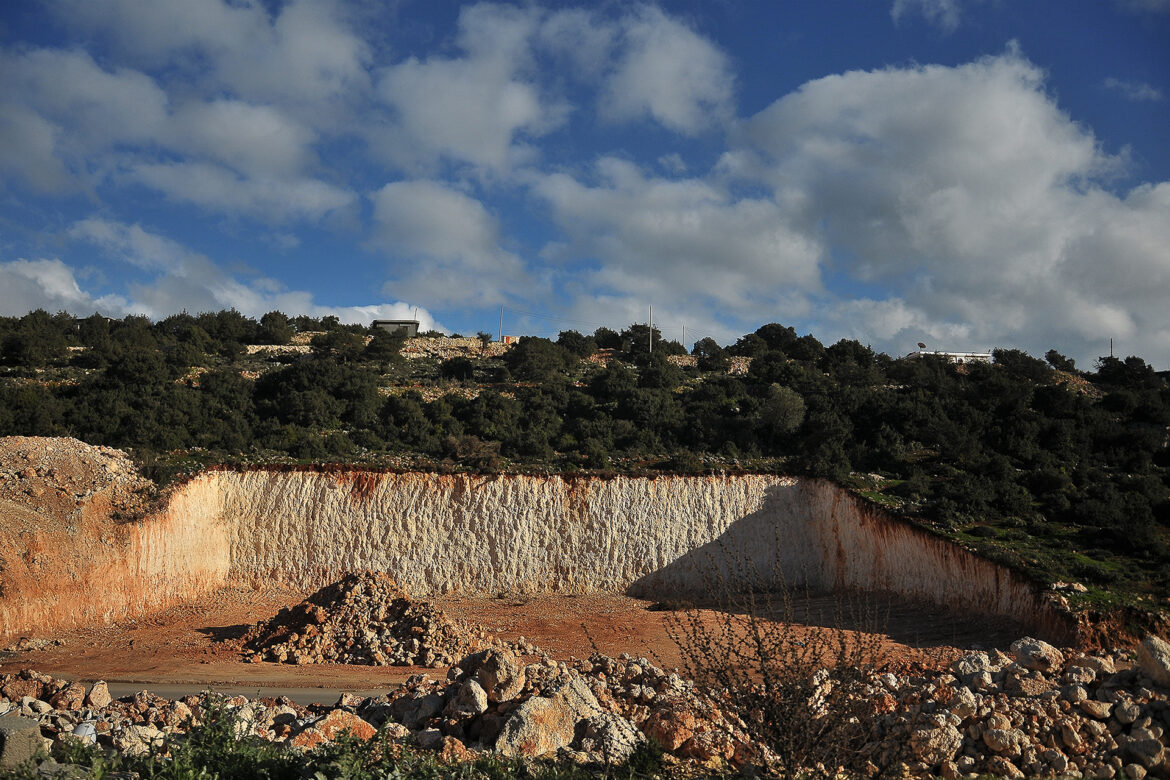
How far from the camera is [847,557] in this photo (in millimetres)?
23938

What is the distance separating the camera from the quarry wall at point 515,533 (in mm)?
22469

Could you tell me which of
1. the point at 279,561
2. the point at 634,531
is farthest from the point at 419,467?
the point at 634,531

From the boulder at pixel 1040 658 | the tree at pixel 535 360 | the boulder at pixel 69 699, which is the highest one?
the tree at pixel 535 360

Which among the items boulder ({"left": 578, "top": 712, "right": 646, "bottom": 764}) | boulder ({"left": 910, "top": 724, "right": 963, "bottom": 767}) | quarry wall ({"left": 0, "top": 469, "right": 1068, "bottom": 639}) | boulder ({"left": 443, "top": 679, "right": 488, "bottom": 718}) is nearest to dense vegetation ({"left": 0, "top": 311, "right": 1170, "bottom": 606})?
quarry wall ({"left": 0, "top": 469, "right": 1068, "bottom": 639})

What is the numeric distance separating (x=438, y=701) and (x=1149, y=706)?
897 cm

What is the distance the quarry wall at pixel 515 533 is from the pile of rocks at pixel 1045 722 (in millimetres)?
11179

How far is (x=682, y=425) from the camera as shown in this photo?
32.6 m

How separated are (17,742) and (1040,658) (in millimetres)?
12408

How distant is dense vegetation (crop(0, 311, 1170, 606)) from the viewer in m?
21.5

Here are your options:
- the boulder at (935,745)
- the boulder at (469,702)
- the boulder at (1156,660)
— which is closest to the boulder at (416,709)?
the boulder at (469,702)

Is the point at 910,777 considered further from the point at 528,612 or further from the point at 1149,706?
the point at 528,612

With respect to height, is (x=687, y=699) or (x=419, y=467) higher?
(x=419, y=467)

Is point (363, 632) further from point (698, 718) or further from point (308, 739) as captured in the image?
point (698, 718)

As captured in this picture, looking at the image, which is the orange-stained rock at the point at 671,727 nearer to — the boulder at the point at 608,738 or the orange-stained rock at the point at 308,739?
the boulder at the point at 608,738
